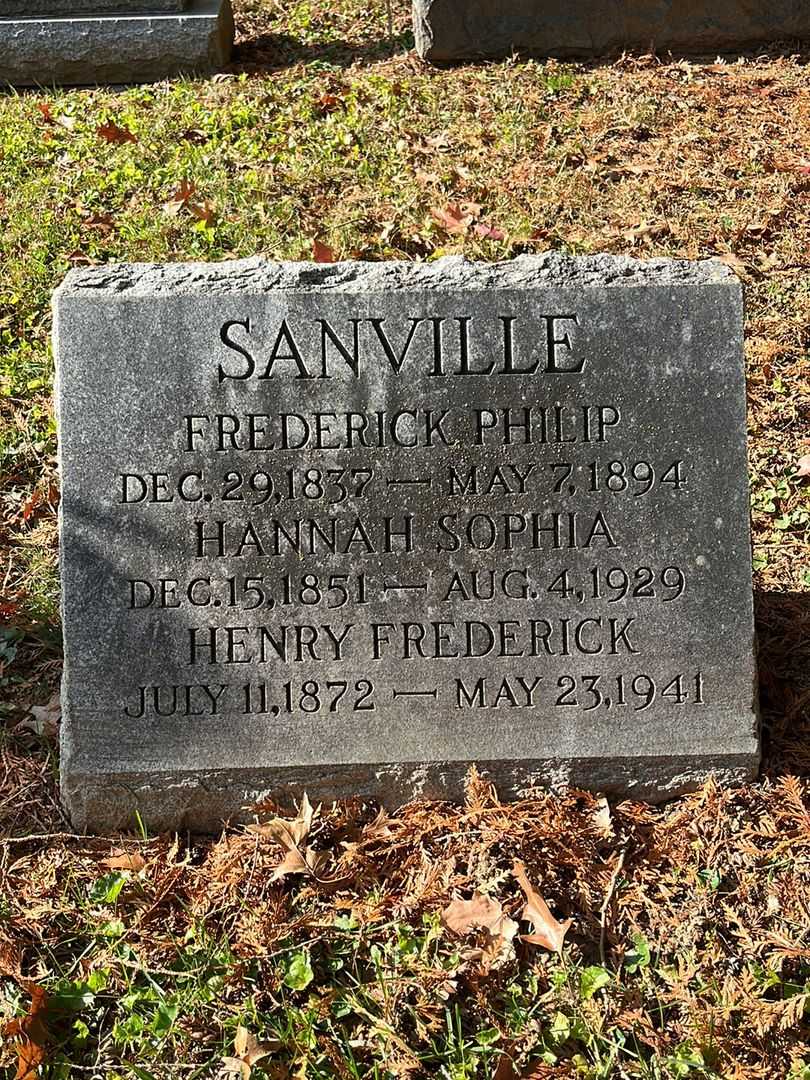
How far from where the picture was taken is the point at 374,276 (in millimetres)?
2982

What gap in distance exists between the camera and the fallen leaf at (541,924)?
8.75ft

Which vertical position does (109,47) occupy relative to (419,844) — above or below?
above

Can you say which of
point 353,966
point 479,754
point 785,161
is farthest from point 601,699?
point 785,161

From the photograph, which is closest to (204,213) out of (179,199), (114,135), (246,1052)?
(179,199)

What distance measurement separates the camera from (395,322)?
2.95 meters

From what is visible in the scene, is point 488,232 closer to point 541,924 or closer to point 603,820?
point 603,820

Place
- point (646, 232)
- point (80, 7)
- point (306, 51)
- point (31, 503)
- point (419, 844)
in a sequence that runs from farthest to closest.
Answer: point (306, 51) < point (80, 7) < point (646, 232) < point (31, 503) < point (419, 844)

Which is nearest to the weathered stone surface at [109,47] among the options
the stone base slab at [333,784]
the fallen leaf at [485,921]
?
the stone base slab at [333,784]

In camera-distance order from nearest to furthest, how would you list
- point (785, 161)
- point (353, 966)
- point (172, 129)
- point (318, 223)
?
point (353, 966) < point (318, 223) < point (785, 161) < point (172, 129)

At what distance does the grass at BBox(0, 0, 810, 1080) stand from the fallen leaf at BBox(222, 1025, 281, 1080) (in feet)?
0.05

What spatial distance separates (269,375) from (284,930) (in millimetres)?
1445

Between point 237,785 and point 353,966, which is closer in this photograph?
point 353,966

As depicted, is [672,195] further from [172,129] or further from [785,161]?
[172,129]

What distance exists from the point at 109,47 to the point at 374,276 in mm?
4719
